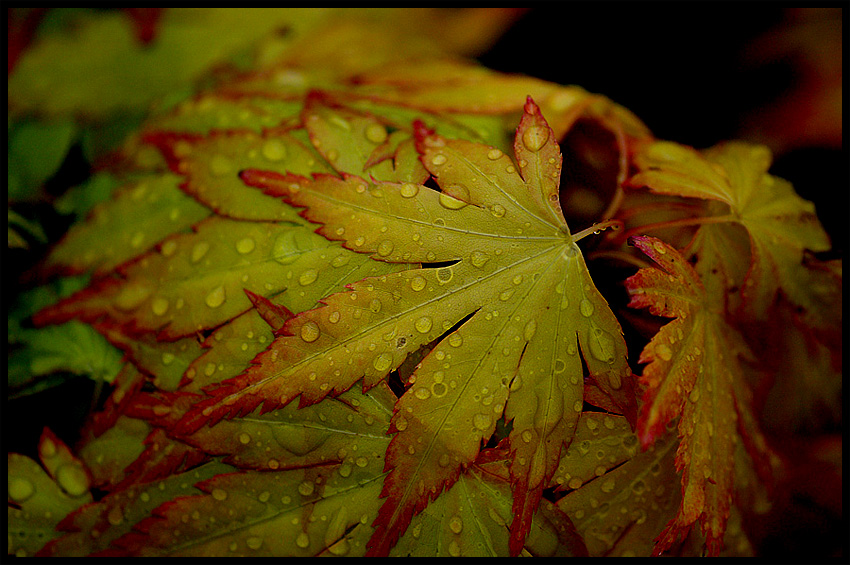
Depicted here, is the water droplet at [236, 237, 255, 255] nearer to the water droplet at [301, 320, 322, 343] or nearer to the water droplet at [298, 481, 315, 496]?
the water droplet at [301, 320, 322, 343]

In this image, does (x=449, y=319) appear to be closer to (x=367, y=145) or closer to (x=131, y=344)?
(x=367, y=145)

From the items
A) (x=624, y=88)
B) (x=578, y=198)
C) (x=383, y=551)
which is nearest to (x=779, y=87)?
(x=624, y=88)

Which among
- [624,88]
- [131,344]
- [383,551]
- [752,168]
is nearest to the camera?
[383,551]

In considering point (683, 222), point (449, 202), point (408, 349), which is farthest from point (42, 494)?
point (683, 222)

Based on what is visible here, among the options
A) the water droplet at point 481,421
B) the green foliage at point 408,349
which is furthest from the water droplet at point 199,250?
the water droplet at point 481,421

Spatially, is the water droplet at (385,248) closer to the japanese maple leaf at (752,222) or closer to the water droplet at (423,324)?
the water droplet at (423,324)

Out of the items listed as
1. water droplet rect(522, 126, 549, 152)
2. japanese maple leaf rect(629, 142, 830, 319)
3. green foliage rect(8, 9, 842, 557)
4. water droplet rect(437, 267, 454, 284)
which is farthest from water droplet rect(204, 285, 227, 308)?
japanese maple leaf rect(629, 142, 830, 319)

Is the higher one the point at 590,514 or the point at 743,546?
the point at 590,514
